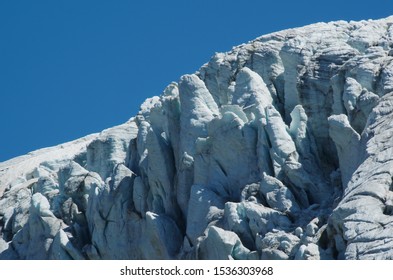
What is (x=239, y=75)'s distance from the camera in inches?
4294

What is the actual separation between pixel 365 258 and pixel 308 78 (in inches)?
1099

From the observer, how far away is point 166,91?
12094cm

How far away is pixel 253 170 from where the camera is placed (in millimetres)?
101250

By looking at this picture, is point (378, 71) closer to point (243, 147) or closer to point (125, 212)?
point (243, 147)

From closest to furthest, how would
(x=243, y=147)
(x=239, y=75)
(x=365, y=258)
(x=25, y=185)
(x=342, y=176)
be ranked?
1. (x=365, y=258)
2. (x=342, y=176)
3. (x=243, y=147)
4. (x=239, y=75)
5. (x=25, y=185)

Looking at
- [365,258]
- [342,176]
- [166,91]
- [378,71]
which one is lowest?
[365,258]

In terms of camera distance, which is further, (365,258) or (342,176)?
(342,176)

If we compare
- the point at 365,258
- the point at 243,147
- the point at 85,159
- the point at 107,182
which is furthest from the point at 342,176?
the point at 85,159

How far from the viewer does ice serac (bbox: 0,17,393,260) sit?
87750 millimetres

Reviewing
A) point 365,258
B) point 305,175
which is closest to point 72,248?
point 305,175

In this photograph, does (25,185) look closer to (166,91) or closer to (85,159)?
(85,159)

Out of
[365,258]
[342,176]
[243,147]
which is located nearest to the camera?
[365,258]

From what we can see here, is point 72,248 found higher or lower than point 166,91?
lower

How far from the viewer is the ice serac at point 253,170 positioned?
87.8m
